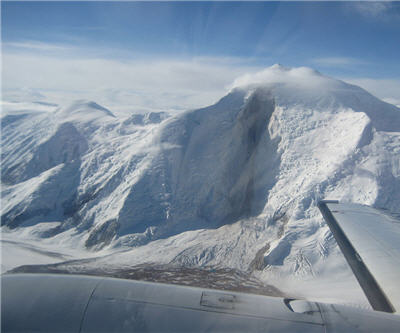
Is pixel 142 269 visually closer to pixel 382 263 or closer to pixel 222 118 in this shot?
pixel 382 263

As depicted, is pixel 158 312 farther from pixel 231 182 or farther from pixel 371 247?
pixel 231 182

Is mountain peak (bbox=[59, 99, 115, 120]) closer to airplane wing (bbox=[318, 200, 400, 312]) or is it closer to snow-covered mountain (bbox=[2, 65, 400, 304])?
snow-covered mountain (bbox=[2, 65, 400, 304])

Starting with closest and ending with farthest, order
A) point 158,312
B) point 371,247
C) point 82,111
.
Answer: point 158,312, point 371,247, point 82,111

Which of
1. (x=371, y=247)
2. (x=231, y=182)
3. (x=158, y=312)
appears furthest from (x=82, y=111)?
(x=158, y=312)

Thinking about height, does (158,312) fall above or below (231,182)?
above

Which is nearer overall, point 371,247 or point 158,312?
point 158,312

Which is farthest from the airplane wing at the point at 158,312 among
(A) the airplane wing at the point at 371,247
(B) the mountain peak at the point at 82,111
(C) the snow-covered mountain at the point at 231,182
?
(B) the mountain peak at the point at 82,111

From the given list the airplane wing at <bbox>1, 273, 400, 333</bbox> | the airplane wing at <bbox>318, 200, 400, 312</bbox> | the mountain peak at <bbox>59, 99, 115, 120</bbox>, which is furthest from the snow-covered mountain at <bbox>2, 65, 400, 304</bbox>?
the airplane wing at <bbox>1, 273, 400, 333</bbox>

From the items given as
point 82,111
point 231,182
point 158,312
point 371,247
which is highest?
point 82,111
